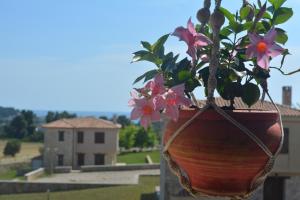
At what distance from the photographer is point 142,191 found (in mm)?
18125

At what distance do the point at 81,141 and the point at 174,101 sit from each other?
29.7 meters

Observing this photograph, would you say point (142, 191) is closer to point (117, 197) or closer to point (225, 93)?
point (117, 197)

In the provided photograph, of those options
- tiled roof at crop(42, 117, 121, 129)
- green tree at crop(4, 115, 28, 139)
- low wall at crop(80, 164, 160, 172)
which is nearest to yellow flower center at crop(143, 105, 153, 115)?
low wall at crop(80, 164, 160, 172)

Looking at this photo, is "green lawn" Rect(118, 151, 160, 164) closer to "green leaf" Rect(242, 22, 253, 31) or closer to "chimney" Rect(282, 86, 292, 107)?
"chimney" Rect(282, 86, 292, 107)

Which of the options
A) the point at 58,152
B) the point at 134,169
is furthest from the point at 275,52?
the point at 58,152

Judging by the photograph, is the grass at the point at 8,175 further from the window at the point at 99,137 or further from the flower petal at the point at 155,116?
the flower petal at the point at 155,116

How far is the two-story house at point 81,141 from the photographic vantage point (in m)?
30.3

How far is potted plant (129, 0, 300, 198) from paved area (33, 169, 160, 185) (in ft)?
62.7

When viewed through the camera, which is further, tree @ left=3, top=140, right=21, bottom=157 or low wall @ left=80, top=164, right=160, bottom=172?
tree @ left=3, top=140, right=21, bottom=157

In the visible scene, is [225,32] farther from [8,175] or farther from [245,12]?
[8,175]

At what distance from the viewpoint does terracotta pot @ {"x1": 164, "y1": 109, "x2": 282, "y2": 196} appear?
1.31 metres

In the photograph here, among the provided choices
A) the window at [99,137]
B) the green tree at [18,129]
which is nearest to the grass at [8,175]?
the window at [99,137]

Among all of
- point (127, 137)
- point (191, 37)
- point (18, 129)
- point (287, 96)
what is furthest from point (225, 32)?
point (18, 129)

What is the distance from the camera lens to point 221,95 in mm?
1443
